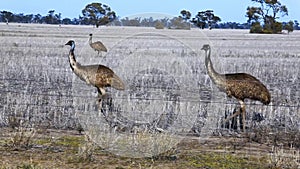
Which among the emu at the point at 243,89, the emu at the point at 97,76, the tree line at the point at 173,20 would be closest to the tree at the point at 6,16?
the tree line at the point at 173,20

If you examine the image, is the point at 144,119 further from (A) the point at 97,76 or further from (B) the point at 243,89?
(B) the point at 243,89

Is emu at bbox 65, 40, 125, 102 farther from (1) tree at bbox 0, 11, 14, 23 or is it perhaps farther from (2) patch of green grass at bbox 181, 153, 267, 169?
(1) tree at bbox 0, 11, 14, 23

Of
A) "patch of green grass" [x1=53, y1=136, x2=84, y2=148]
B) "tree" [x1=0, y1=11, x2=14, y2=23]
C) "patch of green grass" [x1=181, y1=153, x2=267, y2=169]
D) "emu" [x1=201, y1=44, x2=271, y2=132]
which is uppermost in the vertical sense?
"tree" [x1=0, y1=11, x2=14, y2=23]

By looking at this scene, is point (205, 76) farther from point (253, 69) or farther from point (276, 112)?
point (276, 112)

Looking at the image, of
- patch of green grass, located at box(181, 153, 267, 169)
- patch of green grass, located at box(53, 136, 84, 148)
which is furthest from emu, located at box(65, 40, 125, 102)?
patch of green grass, located at box(181, 153, 267, 169)

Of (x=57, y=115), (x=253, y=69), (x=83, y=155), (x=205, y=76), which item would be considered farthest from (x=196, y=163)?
(x=253, y=69)

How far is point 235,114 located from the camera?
31.4 ft

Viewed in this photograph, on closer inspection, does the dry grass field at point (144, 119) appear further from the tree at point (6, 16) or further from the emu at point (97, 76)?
the tree at point (6, 16)

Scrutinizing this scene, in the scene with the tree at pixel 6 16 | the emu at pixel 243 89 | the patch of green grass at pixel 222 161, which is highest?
the tree at pixel 6 16

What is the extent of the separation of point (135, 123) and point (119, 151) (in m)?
1.66

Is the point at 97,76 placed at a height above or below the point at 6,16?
below

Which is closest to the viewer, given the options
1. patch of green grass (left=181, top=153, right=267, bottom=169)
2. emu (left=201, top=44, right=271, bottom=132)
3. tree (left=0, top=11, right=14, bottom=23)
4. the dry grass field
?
patch of green grass (left=181, top=153, right=267, bottom=169)

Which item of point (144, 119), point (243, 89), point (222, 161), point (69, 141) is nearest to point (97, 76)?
point (144, 119)

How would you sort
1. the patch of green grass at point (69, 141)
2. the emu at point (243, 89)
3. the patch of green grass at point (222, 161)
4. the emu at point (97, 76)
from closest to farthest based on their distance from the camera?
1. the patch of green grass at point (222, 161)
2. the patch of green grass at point (69, 141)
3. the emu at point (243, 89)
4. the emu at point (97, 76)
